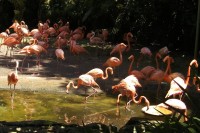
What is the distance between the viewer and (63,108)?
237 inches

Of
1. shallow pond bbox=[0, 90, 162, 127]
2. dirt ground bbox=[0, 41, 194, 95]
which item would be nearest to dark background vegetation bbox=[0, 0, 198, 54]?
dirt ground bbox=[0, 41, 194, 95]

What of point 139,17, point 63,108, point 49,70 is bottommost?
point 63,108

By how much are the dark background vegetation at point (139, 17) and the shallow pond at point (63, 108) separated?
4588 mm

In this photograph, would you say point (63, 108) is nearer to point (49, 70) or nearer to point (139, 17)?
point (49, 70)

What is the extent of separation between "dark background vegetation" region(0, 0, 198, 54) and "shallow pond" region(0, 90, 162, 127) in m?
4.59

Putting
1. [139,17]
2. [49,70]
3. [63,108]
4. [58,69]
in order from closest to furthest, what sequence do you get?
[63,108] → [49,70] → [58,69] → [139,17]

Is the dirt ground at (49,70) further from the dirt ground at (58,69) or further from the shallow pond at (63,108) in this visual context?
the shallow pond at (63,108)

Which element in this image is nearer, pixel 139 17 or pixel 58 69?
pixel 58 69

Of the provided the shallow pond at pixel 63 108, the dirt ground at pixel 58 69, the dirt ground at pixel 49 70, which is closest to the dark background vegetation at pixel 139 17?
the dirt ground at pixel 58 69

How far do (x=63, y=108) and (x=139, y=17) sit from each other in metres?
7.09

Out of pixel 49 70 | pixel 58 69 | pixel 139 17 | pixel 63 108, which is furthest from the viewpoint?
pixel 139 17

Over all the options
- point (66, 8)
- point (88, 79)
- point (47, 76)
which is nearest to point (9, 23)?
point (66, 8)

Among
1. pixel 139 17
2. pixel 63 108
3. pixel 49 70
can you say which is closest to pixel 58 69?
pixel 49 70

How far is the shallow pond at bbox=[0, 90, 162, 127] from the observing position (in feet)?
18.2
